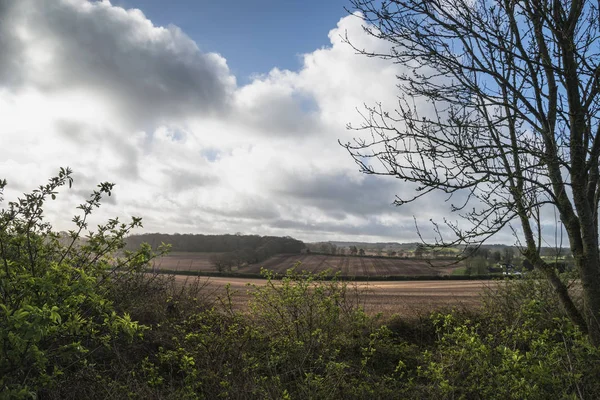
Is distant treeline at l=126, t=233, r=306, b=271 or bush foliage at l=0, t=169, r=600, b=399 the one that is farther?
distant treeline at l=126, t=233, r=306, b=271

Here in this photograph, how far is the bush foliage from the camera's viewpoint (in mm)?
3182

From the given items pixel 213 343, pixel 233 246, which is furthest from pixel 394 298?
pixel 233 246

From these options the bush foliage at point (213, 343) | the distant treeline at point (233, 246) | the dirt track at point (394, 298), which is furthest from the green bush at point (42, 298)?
the distant treeline at point (233, 246)

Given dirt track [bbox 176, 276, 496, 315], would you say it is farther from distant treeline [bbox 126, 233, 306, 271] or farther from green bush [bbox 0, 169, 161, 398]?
distant treeline [bbox 126, 233, 306, 271]

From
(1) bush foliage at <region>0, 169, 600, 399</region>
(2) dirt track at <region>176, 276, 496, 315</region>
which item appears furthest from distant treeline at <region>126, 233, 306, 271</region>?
(1) bush foliage at <region>0, 169, 600, 399</region>

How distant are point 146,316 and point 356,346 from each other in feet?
15.3

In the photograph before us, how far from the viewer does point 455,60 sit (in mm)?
5113

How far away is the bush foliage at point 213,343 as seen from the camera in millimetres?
3182

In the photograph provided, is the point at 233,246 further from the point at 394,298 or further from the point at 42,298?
the point at 42,298

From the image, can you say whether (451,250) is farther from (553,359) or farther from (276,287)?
(276,287)

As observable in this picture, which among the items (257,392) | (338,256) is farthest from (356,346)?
(338,256)

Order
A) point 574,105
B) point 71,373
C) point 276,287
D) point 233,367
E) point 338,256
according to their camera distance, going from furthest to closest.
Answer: point 338,256 < point 276,287 < point 233,367 < point 71,373 < point 574,105

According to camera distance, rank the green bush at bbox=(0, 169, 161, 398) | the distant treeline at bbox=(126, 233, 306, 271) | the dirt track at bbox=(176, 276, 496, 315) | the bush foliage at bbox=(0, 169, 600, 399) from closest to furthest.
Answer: the green bush at bbox=(0, 169, 161, 398)
the bush foliage at bbox=(0, 169, 600, 399)
the dirt track at bbox=(176, 276, 496, 315)
the distant treeline at bbox=(126, 233, 306, 271)

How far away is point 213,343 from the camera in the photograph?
609cm
